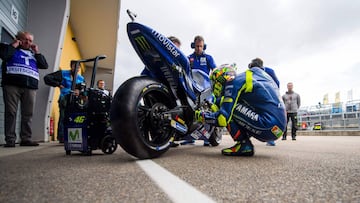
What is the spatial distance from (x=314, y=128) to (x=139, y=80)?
1911 cm

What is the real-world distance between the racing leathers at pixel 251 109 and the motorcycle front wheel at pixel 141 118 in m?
0.46

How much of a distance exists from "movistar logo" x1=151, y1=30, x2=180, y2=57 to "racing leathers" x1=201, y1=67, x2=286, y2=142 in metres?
0.66

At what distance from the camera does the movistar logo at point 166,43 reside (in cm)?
234

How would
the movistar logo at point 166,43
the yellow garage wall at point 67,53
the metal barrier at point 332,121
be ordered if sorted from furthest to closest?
the metal barrier at point 332,121
the yellow garage wall at point 67,53
the movistar logo at point 166,43

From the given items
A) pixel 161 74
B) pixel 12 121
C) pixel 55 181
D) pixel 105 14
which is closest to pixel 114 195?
pixel 55 181

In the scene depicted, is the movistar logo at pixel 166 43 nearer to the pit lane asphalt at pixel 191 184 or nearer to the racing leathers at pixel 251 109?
the racing leathers at pixel 251 109

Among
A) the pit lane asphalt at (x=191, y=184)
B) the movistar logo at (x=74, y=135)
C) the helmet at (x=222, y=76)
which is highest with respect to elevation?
the helmet at (x=222, y=76)

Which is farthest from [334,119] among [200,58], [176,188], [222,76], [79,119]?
[176,188]

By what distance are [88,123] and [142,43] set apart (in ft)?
3.62

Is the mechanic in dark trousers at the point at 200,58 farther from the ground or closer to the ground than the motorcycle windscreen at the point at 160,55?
farther from the ground

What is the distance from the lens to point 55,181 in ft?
4.43

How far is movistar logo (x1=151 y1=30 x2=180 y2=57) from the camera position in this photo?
2340 mm

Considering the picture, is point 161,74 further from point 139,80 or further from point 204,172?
point 204,172

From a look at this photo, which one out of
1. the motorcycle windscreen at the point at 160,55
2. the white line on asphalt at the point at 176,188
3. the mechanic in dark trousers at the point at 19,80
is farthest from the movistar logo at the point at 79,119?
the mechanic in dark trousers at the point at 19,80
